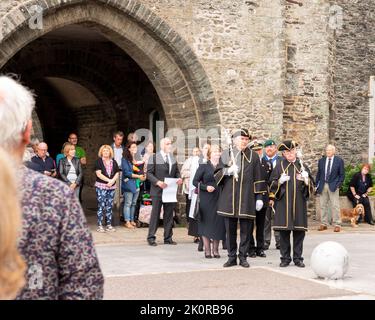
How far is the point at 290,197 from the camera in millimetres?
9289

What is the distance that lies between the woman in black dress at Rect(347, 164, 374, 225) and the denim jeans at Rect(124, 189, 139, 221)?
5.28 m

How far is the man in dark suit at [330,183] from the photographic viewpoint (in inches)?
550

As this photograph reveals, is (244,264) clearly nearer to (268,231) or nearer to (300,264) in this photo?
(300,264)

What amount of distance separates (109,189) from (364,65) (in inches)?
575

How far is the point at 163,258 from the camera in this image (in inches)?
388

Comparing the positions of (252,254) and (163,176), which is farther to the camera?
(163,176)

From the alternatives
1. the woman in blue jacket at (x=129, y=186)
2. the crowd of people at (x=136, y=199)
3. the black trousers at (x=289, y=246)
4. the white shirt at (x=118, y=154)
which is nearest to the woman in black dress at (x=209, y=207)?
the crowd of people at (x=136, y=199)

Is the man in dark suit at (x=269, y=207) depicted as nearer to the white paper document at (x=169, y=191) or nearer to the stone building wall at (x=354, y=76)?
the white paper document at (x=169, y=191)

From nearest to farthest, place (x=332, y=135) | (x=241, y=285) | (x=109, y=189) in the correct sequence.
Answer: (x=241, y=285)
(x=109, y=189)
(x=332, y=135)

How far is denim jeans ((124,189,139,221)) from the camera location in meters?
13.3

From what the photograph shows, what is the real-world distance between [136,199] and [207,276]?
534cm

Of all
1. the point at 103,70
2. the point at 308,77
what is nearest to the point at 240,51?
the point at 308,77
